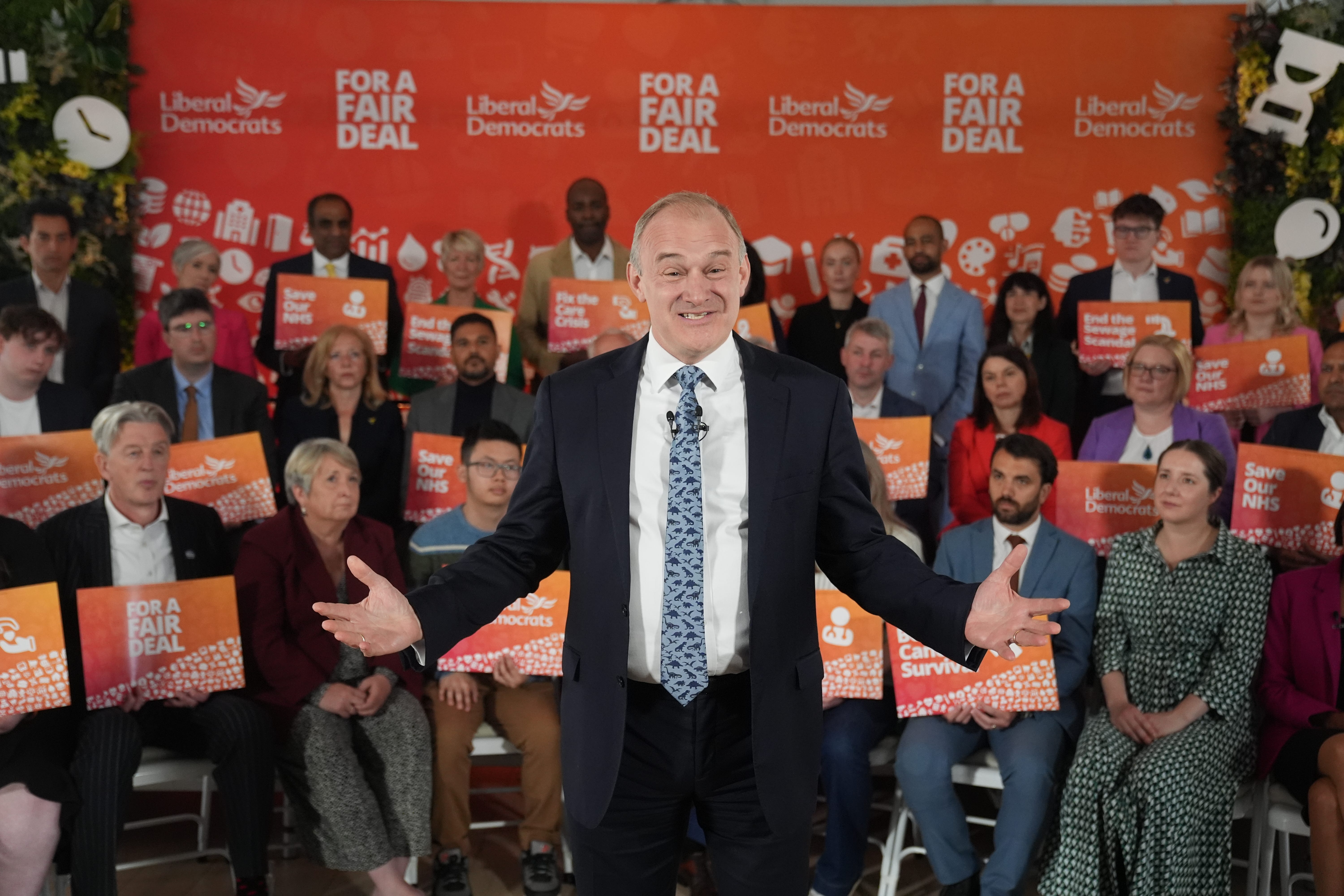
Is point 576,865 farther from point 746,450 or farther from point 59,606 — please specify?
point 59,606

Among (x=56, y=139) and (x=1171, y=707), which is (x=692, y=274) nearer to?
(x=1171, y=707)

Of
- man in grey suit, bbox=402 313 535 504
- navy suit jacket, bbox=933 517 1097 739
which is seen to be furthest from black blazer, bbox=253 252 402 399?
navy suit jacket, bbox=933 517 1097 739

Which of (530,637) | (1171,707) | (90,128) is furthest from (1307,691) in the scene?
(90,128)

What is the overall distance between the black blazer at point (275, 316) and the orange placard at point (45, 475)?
988 millimetres

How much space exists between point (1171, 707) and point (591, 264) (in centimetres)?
351

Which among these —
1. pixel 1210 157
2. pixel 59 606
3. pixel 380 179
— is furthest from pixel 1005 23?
pixel 59 606

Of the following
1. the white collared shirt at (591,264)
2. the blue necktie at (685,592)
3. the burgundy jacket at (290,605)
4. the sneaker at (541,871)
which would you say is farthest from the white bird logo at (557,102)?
the blue necktie at (685,592)

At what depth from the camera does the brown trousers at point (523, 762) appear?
12.8 ft

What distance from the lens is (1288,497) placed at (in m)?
4.13

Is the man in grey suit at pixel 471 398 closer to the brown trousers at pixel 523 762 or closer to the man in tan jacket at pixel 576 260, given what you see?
the man in tan jacket at pixel 576 260

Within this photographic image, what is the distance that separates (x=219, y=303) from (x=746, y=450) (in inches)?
222

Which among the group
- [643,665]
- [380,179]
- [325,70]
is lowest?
[643,665]

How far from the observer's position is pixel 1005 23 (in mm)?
7012

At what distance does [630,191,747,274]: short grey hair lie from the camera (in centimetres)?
199
